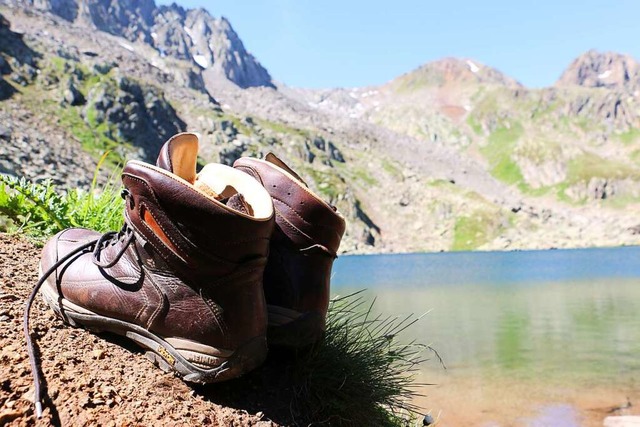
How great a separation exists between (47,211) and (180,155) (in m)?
3.02

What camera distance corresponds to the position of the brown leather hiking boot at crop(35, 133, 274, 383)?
2.32 m

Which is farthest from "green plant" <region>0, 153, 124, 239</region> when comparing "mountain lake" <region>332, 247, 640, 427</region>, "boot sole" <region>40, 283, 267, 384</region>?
"mountain lake" <region>332, 247, 640, 427</region>

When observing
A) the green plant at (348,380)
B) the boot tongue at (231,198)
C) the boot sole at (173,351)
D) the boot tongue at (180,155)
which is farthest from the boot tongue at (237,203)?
the green plant at (348,380)

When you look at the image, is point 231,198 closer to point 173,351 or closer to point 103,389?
point 173,351

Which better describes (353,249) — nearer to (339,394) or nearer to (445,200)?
(445,200)

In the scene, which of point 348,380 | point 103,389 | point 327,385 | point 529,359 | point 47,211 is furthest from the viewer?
point 529,359

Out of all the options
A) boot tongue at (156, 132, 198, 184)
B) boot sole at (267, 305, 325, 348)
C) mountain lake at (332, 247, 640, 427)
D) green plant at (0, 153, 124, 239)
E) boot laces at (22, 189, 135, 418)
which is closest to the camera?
boot laces at (22, 189, 135, 418)

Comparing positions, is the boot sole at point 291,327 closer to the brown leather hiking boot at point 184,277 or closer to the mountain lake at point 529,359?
the brown leather hiking boot at point 184,277

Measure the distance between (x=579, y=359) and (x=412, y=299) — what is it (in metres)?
19.6

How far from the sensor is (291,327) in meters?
2.86

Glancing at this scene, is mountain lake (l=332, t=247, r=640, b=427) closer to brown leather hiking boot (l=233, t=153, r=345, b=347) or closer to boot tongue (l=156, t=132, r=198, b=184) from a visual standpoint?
brown leather hiking boot (l=233, t=153, r=345, b=347)

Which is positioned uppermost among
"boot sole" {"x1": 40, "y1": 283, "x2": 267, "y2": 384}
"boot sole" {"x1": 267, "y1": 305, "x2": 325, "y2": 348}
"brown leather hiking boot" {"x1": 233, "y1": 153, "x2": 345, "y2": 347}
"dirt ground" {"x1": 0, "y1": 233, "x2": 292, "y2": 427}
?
"brown leather hiking boot" {"x1": 233, "y1": 153, "x2": 345, "y2": 347}

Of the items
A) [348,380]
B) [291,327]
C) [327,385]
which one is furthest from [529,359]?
[291,327]

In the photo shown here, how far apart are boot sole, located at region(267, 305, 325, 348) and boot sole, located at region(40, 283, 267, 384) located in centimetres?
24
